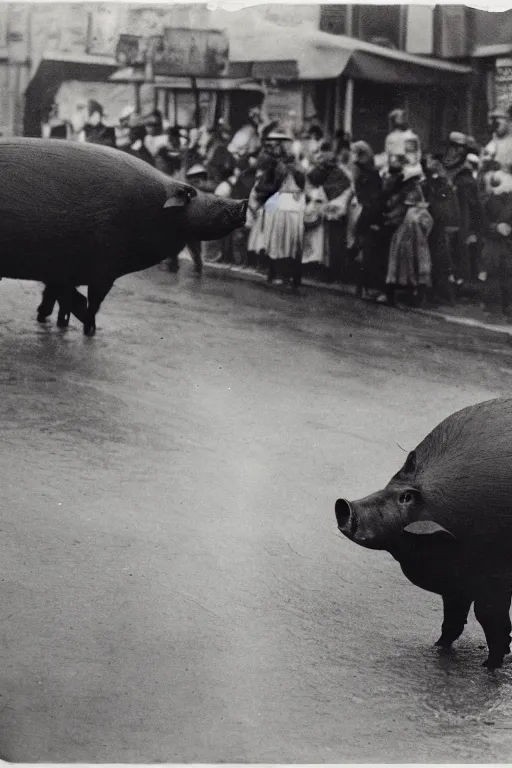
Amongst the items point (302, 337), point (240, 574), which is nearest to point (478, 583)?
point (240, 574)

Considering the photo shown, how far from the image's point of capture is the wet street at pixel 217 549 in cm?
470

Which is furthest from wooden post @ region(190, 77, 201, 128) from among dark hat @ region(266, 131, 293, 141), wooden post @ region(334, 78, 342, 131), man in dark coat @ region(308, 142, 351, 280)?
man in dark coat @ region(308, 142, 351, 280)

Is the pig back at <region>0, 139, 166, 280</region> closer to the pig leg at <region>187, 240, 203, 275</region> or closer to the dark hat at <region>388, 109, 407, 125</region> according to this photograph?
the pig leg at <region>187, 240, 203, 275</region>

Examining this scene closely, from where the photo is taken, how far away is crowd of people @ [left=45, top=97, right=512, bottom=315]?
9117mm

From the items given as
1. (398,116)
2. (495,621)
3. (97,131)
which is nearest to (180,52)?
(97,131)

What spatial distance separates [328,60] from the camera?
820cm

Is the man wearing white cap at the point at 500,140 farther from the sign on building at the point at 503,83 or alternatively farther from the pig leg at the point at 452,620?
the pig leg at the point at 452,620

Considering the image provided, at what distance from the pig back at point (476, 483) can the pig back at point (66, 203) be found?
434 centimetres

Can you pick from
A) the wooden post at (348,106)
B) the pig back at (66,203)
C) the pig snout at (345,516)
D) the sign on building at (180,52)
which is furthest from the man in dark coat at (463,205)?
the pig snout at (345,516)

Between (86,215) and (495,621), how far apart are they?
186 inches

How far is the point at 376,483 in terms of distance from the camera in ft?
22.8

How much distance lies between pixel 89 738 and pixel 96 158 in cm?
496

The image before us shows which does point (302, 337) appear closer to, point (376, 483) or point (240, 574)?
point (376, 483)

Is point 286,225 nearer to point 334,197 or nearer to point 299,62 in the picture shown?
point 334,197
